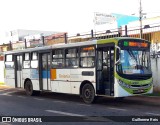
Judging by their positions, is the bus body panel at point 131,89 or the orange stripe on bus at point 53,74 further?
the orange stripe on bus at point 53,74

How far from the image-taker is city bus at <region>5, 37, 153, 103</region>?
13820 millimetres

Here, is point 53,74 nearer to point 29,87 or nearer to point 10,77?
point 29,87

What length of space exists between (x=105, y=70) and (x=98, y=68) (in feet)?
1.11

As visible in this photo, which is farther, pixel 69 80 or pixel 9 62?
pixel 9 62

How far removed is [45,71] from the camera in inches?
720

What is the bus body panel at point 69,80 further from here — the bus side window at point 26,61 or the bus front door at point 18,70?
the bus front door at point 18,70

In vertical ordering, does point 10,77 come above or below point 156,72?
below

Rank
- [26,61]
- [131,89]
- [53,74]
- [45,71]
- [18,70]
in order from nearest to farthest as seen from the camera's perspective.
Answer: [131,89]
[53,74]
[45,71]
[26,61]
[18,70]

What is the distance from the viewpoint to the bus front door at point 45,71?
1805cm

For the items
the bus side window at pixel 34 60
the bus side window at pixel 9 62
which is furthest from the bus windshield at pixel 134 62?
the bus side window at pixel 9 62

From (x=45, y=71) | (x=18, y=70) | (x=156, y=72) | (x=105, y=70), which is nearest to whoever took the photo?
(x=105, y=70)

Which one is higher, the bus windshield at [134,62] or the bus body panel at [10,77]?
the bus windshield at [134,62]

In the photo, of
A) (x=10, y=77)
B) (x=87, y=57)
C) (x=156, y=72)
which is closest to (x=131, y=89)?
(x=87, y=57)

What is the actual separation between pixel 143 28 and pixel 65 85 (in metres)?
6.24
